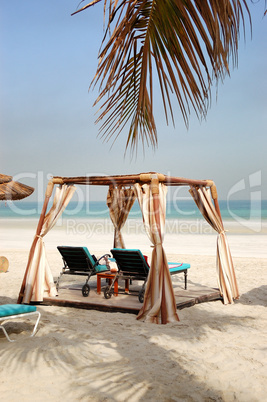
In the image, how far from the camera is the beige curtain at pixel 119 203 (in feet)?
29.4

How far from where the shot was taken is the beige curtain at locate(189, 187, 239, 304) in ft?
23.5

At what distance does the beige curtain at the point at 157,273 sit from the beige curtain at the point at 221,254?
124cm

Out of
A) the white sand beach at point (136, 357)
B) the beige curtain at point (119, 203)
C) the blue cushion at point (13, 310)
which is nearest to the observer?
the white sand beach at point (136, 357)

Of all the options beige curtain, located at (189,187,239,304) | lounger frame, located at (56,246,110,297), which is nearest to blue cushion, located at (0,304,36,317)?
lounger frame, located at (56,246,110,297)

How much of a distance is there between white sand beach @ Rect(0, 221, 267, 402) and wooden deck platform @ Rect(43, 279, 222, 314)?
130 millimetres

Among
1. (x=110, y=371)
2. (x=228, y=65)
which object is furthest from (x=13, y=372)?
(x=228, y=65)

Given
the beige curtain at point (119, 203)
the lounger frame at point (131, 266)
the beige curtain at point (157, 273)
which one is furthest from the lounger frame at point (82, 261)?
the beige curtain at point (119, 203)

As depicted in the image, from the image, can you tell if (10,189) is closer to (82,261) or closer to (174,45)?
(82,261)

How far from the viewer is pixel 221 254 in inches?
282

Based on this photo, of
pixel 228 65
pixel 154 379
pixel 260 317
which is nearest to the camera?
pixel 228 65

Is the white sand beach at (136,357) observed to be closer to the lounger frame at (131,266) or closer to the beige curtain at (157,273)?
the beige curtain at (157,273)

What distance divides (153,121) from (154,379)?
7.28 feet

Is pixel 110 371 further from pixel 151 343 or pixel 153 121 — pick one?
pixel 153 121

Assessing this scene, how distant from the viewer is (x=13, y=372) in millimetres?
3762
